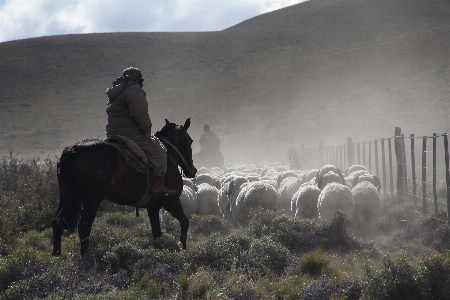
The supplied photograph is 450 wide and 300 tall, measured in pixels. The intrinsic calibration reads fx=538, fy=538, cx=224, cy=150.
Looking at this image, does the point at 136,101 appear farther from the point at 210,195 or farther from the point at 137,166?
the point at 210,195

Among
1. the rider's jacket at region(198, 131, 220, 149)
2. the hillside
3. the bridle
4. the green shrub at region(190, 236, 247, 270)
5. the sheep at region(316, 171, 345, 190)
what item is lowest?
the green shrub at region(190, 236, 247, 270)

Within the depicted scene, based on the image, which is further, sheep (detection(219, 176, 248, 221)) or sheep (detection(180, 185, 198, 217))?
sheep (detection(219, 176, 248, 221))

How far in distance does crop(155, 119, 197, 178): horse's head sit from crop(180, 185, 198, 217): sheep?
2.29m

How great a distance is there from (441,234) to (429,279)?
4181mm

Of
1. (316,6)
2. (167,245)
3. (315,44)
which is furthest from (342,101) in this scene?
(167,245)

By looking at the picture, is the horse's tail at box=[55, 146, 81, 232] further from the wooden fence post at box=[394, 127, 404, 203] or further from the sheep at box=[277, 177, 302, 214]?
the wooden fence post at box=[394, 127, 404, 203]

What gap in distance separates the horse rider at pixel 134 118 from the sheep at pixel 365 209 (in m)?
4.62

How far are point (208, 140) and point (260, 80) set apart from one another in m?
44.1

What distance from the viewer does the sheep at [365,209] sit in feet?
36.3

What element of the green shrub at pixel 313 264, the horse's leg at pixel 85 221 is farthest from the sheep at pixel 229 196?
the horse's leg at pixel 85 221

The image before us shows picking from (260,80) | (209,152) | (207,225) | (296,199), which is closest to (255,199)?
(296,199)

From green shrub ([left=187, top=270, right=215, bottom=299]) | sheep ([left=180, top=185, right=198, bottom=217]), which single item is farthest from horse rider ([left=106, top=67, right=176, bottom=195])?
sheep ([left=180, top=185, right=198, bottom=217])

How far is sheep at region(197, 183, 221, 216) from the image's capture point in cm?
1288

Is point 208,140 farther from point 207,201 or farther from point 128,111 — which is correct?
point 128,111
